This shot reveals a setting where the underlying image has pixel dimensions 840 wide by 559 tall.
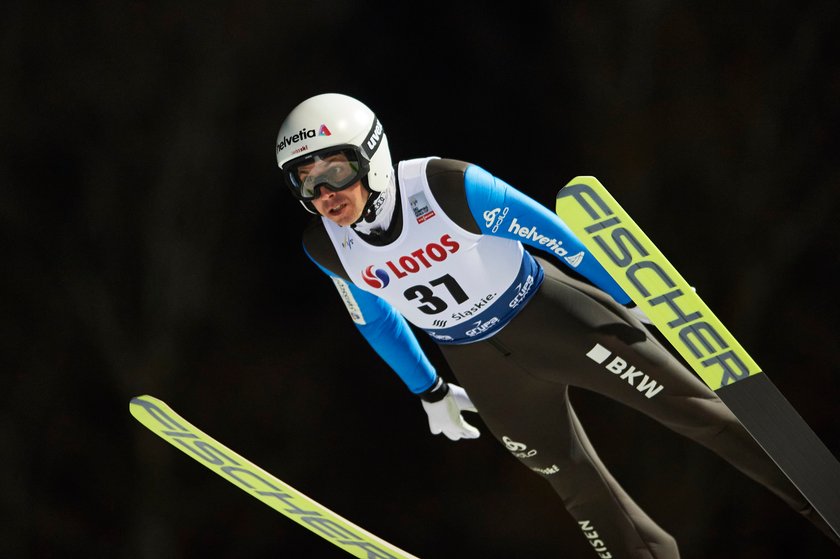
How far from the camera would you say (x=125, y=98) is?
4160 millimetres

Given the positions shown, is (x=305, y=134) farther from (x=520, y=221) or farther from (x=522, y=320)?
(x=522, y=320)

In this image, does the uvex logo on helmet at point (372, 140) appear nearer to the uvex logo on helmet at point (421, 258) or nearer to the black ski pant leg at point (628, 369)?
the uvex logo on helmet at point (421, 258)

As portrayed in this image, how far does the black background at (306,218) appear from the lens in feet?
13.6

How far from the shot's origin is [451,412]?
296 cm

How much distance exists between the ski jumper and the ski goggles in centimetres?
14

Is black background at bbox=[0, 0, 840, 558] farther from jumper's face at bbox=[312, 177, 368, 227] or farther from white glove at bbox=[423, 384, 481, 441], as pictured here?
jumper's face at bbox=[312, 177, 368, 227]

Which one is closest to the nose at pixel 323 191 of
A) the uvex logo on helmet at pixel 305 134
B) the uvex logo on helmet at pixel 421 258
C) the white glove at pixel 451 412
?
the uvex logo on helmet at pixel 305 134

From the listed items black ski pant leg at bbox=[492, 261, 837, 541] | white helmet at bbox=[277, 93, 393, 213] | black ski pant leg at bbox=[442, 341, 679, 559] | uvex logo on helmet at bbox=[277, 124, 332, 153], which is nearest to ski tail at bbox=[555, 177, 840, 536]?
black ski pant leg at bbox=[492, 261, 837, 541]

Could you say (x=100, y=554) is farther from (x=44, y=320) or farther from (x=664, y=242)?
(x=664, y=242)

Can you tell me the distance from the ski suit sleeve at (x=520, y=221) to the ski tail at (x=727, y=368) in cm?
15

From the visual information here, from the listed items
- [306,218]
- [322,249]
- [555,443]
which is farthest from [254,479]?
[306,218]

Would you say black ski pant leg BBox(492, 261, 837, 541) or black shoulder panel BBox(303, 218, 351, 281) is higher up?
black shoulder panel BBox(303, 218, 351, 281)

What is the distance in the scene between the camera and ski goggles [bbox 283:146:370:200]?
2479 millimetres

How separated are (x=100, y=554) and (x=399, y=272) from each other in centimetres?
258
